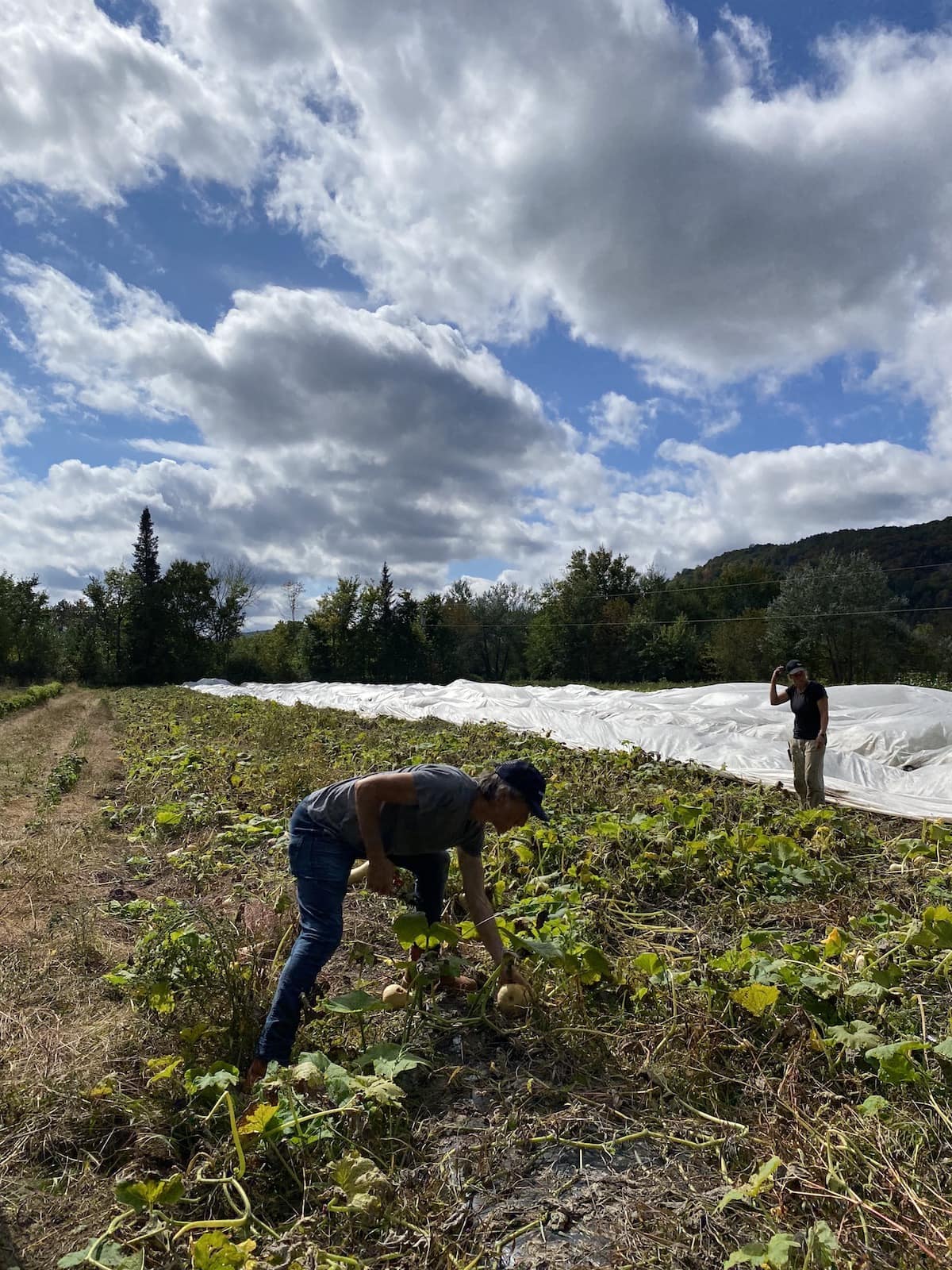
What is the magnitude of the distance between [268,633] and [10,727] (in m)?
28.1

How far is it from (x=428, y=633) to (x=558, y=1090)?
37.9 metres

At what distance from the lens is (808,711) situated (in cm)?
697

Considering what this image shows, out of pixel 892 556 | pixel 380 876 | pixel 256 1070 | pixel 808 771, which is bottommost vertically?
pixel 256 1070

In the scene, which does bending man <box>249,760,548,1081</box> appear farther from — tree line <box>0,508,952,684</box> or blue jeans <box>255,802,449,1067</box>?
tree line <box>0,508,952,684</box>

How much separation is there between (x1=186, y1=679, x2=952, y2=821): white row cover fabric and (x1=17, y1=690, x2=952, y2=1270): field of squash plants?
3880mm

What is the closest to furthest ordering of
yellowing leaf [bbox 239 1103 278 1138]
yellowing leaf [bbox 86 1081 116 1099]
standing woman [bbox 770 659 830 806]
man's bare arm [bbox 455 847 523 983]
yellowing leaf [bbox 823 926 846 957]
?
yellowing leaf [bbox 239 1103 278 1138], yellowing leaf [bbox 86 1081 116 1099], man's bare arm [bbox 455 847 523 983], yellowing leaf [bbox 823 926 846 957], standing woman [bbox 770 659 830 806]

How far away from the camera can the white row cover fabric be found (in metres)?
7.89

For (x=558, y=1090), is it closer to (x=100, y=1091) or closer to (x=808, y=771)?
(x=100, y=1091)

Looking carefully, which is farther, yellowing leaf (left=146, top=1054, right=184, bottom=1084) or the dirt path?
yellowing leaf (left=146, top=1054, right=184, bottom=1084)

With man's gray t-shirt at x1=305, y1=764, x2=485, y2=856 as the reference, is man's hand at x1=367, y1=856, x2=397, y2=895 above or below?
below

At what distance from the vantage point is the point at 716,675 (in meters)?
35.5

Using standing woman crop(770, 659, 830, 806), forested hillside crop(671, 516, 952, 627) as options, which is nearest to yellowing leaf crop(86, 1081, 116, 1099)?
standing woman crop(770, 659, 830, 806)

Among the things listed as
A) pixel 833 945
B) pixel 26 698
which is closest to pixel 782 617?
pixel 26 698

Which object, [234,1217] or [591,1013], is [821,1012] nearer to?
[591,1013]
